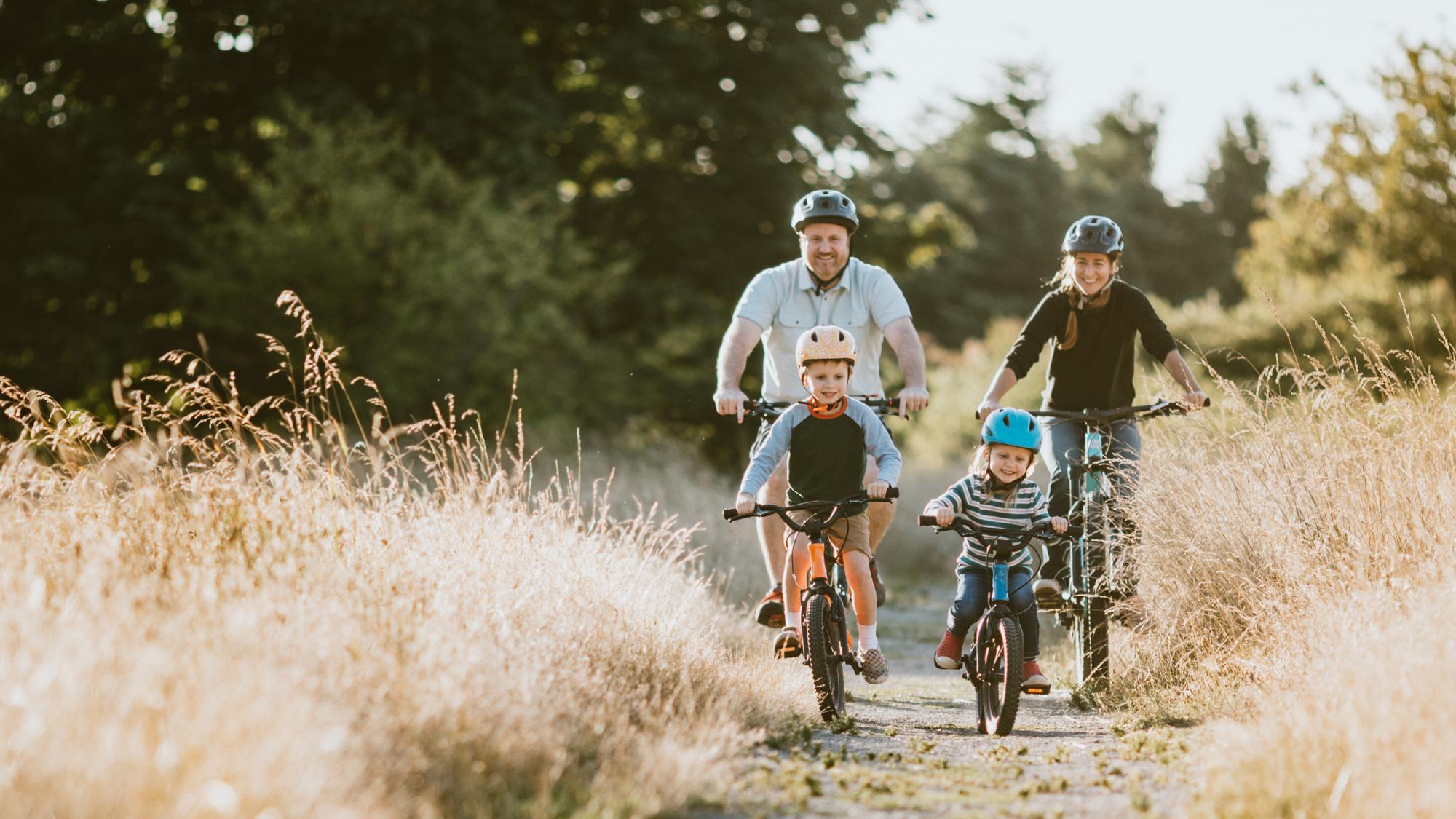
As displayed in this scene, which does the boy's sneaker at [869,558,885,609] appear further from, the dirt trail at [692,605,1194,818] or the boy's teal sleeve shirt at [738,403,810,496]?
the boy's teal sleeve shirt at [738,403,810,496]

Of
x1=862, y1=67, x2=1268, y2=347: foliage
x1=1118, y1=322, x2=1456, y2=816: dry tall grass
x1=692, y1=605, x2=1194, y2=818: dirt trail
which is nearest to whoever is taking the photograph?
x1=1118, y1=322, x2=1456, y2=816: dry tall grass

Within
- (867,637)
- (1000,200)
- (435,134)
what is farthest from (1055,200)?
(867,637)

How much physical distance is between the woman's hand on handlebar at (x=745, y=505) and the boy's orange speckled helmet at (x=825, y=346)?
724 millimetres

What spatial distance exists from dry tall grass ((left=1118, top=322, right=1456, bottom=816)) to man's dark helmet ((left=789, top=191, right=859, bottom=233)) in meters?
1.93

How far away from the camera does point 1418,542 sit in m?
5.64

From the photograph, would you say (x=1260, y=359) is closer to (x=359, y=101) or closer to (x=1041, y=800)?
(x=359, y=101)

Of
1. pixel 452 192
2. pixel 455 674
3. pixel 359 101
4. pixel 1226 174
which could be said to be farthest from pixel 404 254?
pixel 1226 174

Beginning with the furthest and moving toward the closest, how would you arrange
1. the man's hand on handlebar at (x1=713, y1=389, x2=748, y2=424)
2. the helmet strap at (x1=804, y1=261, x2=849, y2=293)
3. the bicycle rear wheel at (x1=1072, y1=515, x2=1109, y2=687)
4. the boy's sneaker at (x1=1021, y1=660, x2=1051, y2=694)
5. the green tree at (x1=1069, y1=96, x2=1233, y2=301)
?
the green tree at (x1=1069, y1=96, x2=1233, y2=301) → the helmet strap at (x1=804, y1=261, x2=849, y2=293) → the bicycle rear wheel at (x1=1072, y1=515, x2=1109, y2=687) → the man's hand on handlebar at (x1=713, y1=389, x2=748, y2=424) → the boy's sneaker at (x1=1021, y1=660, x2=1051, y2=694)

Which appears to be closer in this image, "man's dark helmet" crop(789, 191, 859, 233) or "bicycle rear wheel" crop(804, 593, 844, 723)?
"bicycle rear wheel" crop(804, 593, 844, 723)

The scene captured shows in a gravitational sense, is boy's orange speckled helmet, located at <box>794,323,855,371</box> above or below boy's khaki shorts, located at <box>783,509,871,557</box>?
above

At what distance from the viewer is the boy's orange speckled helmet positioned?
20.4ft

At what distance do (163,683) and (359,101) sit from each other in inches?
565

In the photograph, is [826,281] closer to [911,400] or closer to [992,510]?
[911,400]

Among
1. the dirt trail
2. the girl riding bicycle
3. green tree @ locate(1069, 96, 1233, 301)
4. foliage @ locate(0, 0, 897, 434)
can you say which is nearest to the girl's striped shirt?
the girl riding bicycle
